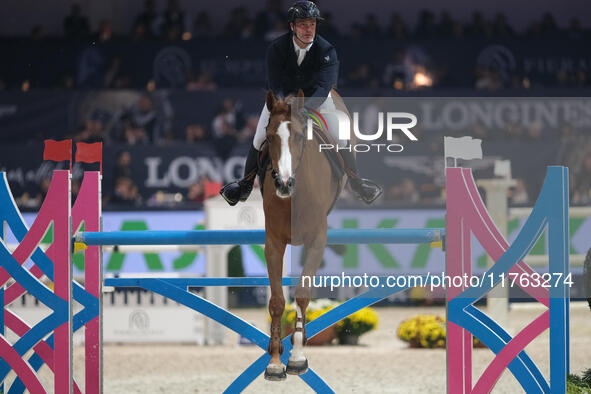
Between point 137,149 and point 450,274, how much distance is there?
9.01 m

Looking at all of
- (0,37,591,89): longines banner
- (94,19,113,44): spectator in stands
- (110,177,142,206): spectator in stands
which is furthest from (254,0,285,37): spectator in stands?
(110,177,142,206): spectator in stands

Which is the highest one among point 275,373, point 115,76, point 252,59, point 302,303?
point 252,59

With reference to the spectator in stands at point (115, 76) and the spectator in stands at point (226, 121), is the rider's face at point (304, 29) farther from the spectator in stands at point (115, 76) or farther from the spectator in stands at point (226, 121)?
the spectator in stands at point (115, 76)

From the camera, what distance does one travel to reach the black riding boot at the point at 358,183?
14.8 feet

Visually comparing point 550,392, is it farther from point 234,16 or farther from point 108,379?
point 234,16

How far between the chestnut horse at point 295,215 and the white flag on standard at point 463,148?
65 centimetres

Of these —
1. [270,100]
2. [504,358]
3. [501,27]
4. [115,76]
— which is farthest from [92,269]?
[501,27]

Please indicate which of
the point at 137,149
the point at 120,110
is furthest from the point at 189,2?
the point at 137,149

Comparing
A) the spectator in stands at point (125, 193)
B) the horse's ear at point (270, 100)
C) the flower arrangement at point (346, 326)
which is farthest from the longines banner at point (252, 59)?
the horse's ear at point (270, 100)

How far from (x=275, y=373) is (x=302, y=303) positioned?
0.35m

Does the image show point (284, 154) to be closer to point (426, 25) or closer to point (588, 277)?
point (588, 277)

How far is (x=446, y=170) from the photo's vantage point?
458 centimetres

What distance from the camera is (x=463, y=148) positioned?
454cm

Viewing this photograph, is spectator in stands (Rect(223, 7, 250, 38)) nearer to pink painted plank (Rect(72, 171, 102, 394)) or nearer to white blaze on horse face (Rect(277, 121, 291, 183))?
pink painted plank (Rect(72, 171, 102, 394))
